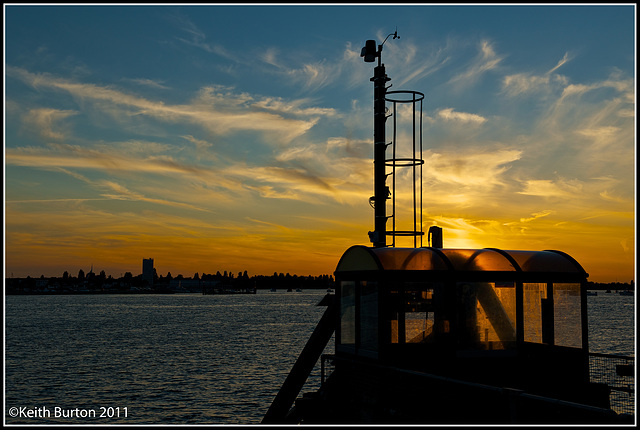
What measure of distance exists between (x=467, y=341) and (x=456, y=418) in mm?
4849

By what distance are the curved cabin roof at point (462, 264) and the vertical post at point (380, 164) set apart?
4.50 meters

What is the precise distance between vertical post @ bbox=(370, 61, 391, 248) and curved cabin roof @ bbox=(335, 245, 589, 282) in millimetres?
4499

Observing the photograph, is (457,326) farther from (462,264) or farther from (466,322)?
(462,264)

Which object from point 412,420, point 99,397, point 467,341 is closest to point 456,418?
point 412,420

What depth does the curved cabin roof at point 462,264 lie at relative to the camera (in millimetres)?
18266

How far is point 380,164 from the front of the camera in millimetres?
24312

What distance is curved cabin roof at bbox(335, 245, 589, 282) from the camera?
18.3 metres

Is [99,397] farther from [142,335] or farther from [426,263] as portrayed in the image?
[142,335]

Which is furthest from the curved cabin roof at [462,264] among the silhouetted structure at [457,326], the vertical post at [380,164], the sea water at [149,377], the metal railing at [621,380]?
the sea water at [149,377]

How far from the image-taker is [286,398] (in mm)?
21969

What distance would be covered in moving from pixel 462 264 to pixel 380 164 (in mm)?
6923

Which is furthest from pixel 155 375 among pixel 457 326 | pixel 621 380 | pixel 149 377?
pixel 621 380

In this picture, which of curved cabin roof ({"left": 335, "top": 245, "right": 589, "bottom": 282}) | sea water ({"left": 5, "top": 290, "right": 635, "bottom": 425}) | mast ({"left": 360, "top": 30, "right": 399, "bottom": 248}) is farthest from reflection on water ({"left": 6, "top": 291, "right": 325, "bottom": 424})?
curved cabin roof ({"left": 335, "top": 245, "right": 589, "bottom": 282})

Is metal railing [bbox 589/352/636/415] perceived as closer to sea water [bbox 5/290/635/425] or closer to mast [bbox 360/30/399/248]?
mast [bbox 360/30/399/248]
